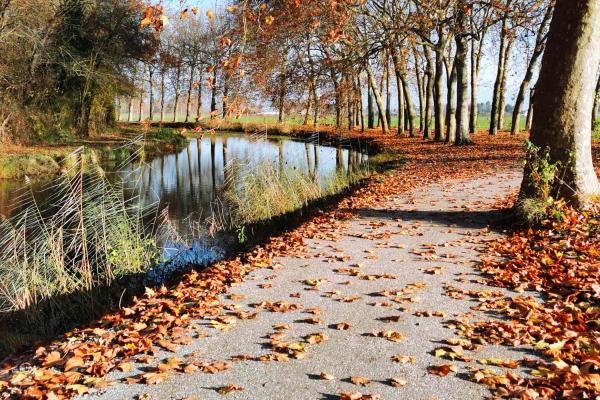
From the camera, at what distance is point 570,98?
7.97 m

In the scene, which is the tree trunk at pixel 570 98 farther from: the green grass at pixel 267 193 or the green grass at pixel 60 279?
the green grass at pixel 60 279

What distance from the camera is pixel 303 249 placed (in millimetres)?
7902

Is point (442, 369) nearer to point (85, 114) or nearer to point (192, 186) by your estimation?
point (192, 186)

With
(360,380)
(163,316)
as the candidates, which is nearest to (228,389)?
(360,380)

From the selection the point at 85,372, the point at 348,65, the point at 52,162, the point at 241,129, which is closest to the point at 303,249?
the point at 85,372

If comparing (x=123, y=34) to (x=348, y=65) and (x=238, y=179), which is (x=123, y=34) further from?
(x=238, y=179)

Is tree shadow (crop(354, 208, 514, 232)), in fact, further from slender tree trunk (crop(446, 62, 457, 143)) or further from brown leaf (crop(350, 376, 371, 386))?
slender tree trunk (crop(446, 62, 457, 143))

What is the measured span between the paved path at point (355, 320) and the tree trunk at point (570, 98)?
4.79ft

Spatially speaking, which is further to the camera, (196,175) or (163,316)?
(196,175)

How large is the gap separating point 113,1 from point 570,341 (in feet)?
102

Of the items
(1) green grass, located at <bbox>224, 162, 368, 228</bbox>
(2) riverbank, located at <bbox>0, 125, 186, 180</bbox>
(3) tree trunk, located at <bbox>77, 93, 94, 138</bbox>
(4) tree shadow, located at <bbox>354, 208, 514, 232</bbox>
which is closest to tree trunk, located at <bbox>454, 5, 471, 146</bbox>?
(1) green grass, located at <bbox>224, 162, 368, 228</bbox>

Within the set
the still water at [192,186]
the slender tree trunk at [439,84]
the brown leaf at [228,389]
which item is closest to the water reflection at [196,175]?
the still water at [192,186]

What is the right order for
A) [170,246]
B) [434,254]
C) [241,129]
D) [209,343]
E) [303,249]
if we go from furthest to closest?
[241,129] < [170,246] < [303,249] < [434,254] < [209,343]

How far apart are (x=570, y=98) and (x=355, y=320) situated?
5.34 meters
